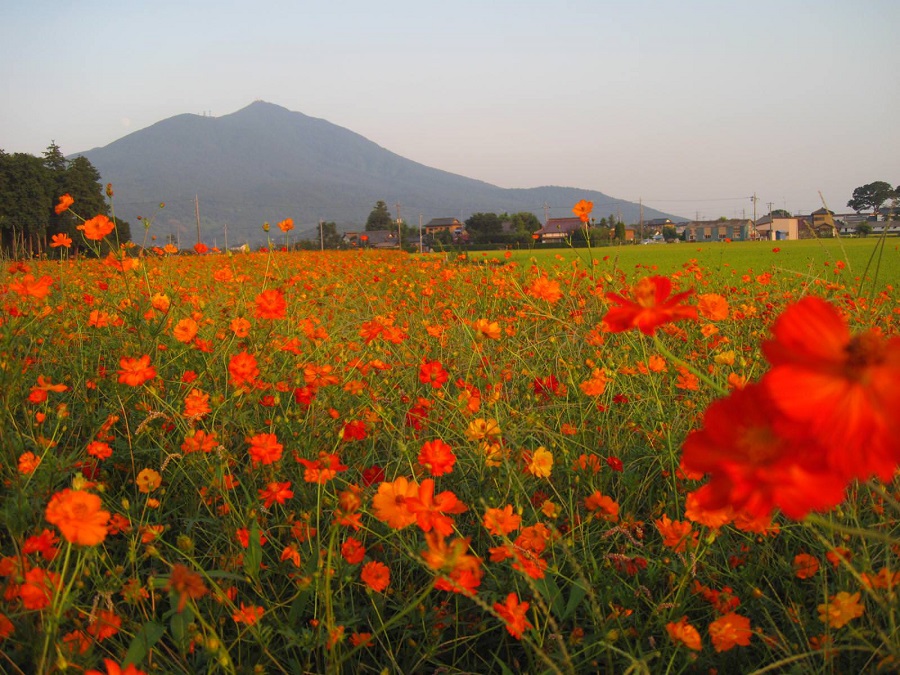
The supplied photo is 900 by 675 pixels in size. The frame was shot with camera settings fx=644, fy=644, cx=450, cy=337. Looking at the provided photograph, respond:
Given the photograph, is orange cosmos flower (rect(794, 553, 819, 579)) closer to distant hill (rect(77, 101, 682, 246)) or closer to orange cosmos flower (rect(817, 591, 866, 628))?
orange cosmos flower (rect(817, 591, 866, 628))

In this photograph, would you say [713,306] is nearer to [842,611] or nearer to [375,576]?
[842,611]

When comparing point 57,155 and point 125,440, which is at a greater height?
point 57,155

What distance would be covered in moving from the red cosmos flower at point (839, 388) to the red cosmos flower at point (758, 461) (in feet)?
0.04

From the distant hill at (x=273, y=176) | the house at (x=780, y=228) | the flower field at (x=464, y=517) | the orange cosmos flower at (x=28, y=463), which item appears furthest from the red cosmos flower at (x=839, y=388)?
the distant hill at (x=273, y=176)

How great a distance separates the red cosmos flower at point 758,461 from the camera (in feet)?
1.05

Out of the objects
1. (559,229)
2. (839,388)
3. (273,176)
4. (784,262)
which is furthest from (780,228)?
(273,176)

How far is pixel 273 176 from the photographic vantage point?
15462cm

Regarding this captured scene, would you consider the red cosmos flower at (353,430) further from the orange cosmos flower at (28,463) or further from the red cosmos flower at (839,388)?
the red cosmos flower at (839,388)

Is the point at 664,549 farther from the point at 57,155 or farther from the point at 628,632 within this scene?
the point at 57,155

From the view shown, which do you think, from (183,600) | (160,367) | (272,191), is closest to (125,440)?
(160,367)

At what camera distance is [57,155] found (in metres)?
21.5

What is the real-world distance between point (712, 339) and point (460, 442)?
1134mm

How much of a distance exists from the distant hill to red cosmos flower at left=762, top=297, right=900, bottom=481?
120 metres

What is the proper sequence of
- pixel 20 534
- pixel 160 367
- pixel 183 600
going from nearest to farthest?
pixel 183 600 < pixel 20 534 < pixel 160 367
